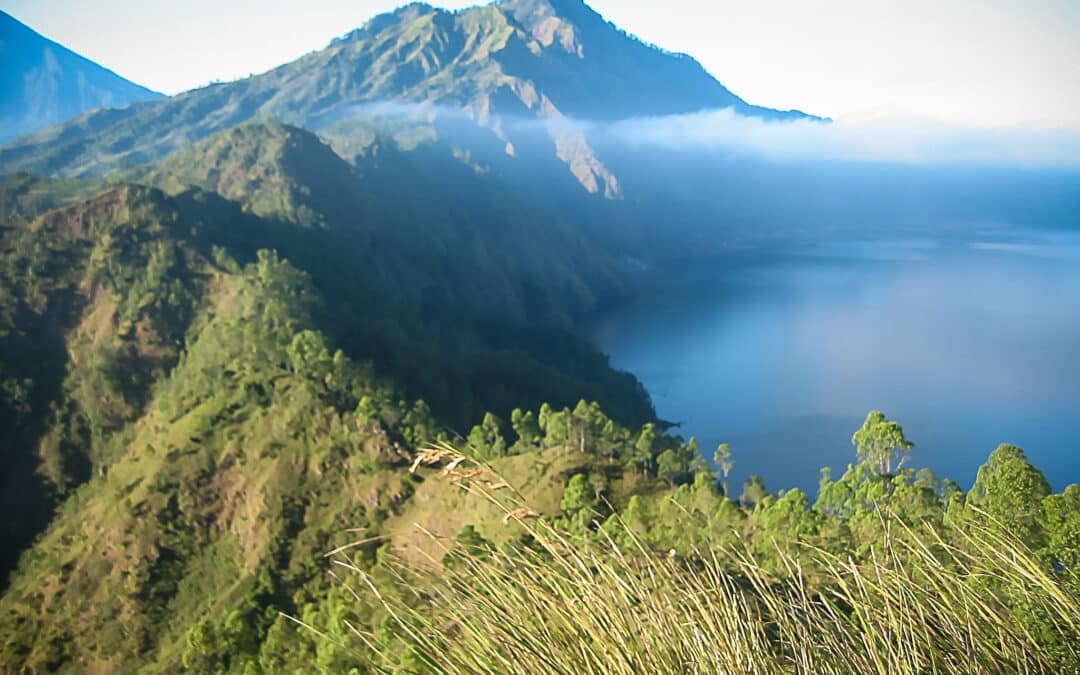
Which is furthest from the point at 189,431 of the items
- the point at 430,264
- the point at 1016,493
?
the point at 430,264

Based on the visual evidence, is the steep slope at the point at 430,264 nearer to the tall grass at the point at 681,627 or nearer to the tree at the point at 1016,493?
the tree at the point at 1016,493

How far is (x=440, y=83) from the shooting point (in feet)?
506

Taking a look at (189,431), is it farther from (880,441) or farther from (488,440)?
(880,441)

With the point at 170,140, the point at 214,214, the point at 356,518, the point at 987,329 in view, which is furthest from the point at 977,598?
the point at 170,140

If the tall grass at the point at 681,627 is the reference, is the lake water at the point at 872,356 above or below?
below

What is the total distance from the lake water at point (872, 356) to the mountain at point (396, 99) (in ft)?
195

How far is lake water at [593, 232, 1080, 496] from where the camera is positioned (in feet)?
145

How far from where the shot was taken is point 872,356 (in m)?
62.5

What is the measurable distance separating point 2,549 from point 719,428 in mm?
45613

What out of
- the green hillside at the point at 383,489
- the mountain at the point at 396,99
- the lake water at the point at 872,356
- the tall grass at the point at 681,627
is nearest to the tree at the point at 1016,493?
the green hillside at the point at 383,489

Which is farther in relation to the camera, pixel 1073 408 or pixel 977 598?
pixel 1073 408

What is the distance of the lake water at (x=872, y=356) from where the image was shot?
145 ft

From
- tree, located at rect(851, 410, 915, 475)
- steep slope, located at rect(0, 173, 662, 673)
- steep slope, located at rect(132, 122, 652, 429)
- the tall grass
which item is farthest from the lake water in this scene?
the tall grass

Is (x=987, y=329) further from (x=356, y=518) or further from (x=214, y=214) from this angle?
(x=214, y=214)
